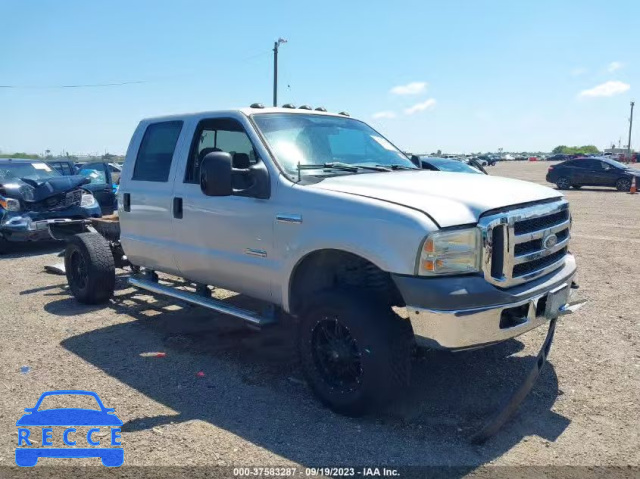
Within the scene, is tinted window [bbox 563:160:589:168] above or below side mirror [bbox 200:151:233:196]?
above

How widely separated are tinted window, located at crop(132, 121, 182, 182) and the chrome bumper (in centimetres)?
299

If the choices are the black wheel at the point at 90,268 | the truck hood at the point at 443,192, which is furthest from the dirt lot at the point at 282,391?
the truck hood at the point at 443,192

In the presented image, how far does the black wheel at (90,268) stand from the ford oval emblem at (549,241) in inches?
184

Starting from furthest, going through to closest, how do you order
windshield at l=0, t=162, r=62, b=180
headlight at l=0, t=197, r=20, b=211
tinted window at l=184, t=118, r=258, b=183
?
windshield at l=0, t=162, r=62, b=180
headlight at l=0, t=197, r=20, b=211
tinted window at l=184, t=118, r=258, b=183

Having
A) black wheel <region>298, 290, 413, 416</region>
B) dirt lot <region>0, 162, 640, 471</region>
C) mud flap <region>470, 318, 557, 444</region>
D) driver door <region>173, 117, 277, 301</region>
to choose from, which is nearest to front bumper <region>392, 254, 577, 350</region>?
black wheel <region>298, 290, 413, 416</region>

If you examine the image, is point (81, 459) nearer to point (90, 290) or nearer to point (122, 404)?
point (122, 404)

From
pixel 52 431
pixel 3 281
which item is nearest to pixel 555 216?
pixel 52 431

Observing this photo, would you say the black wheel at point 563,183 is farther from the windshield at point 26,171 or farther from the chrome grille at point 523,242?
the chrome grille at point 523,242

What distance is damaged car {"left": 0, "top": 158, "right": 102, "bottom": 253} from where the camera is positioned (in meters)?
9.80

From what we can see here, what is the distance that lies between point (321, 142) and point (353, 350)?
1882 millimetres

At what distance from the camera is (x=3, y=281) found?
8008 millimetres

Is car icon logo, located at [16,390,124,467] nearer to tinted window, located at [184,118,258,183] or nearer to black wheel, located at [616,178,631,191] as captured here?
tinted window, located at [184,118,258,183]

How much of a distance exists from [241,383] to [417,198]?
2.03m

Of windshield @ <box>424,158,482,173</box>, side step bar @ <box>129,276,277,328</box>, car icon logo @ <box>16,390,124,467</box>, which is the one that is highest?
windshield @ <box>424,158,482,173</box>
